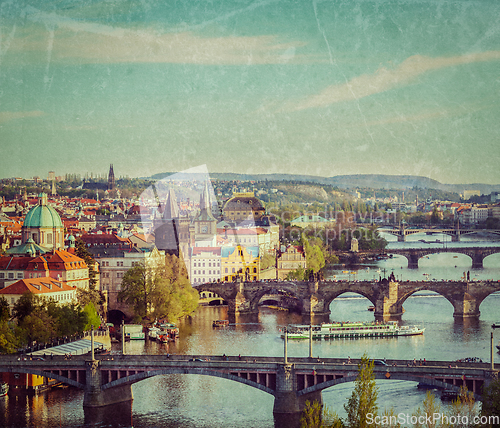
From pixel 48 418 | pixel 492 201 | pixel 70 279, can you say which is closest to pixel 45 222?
pixel 70 279

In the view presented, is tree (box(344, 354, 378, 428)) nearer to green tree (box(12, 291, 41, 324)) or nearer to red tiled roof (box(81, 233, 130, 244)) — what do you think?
green tree (box(12, 291, 41, 324))

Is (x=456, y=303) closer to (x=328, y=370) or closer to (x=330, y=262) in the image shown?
(x=328, y=370)

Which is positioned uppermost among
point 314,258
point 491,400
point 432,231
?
point 432,231

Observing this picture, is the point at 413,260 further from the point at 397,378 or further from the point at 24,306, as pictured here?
the point at 397,378

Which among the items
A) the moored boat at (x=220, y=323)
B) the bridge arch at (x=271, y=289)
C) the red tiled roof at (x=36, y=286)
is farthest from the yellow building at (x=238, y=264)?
the red tiled roof at (x=36, y=286)

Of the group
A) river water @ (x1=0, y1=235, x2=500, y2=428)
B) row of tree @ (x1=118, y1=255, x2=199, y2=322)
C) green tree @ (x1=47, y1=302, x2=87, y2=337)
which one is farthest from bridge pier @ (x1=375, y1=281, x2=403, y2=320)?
green tree @ (x1=47, y1=302, x2=87, y2=337)

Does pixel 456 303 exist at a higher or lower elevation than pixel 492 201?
lower

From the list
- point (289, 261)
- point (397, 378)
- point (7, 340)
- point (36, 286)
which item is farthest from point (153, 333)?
point (289, 261)

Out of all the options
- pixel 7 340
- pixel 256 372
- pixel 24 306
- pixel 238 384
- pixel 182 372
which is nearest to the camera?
pixel 256 372
